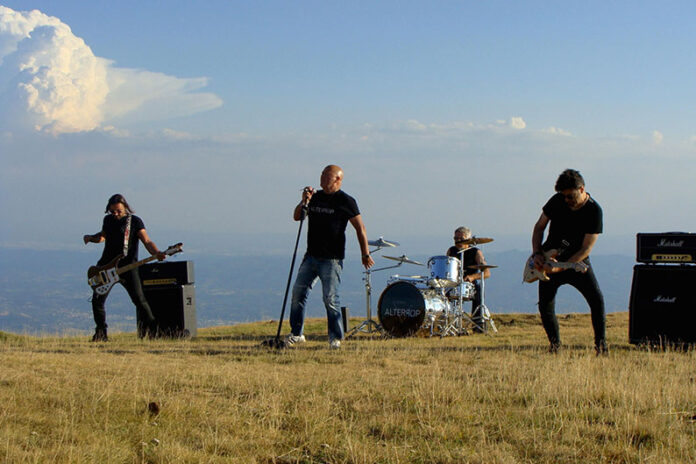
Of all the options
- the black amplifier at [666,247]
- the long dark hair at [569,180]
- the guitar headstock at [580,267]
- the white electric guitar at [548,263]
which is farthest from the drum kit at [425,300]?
the long dark hair at [569,180]

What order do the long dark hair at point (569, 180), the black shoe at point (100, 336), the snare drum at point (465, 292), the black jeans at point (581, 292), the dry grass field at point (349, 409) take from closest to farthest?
the dry grass field at point (349, 409), the long dark hair at point (569, 180), the black jeans at point (581, 292), the black shoe at point (100, 336), the snare drum at point (465, 292)

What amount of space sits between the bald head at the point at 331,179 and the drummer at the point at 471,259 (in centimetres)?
407

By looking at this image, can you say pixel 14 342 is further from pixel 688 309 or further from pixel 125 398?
pixel 688 309

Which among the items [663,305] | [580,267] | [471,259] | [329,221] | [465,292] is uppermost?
[329,221]

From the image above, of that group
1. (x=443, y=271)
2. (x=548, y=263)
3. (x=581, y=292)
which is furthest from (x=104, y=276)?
(x=581, y=292)

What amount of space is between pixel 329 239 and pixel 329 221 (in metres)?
0.24

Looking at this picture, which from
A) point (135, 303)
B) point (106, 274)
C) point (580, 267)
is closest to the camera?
point (580, 267)

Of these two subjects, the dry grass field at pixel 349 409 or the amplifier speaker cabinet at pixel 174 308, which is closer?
the dry grass field at pixel 349 409

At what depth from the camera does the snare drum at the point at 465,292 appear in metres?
14.0

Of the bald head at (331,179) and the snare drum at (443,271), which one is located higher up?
the bald head at (331,179)

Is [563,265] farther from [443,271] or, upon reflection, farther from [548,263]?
[443,271]

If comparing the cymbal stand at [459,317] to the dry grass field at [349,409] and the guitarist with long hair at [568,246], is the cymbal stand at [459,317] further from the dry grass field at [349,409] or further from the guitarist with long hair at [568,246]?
the dry grass field at [349,409]

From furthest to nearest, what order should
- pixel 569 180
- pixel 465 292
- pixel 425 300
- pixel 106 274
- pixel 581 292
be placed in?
pixel 465 292
pixel 425 300
pixel 106 274
pixel 581 292
pixel 569 180

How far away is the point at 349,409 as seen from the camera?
6.01 metres
